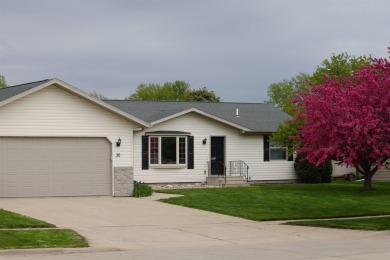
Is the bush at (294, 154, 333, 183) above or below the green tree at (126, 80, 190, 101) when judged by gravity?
below

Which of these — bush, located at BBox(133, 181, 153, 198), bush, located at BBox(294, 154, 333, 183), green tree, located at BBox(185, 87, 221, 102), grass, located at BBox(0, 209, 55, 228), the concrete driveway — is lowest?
the concrete driveway

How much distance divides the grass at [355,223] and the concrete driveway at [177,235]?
58 cm

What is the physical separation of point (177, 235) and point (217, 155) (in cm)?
1904

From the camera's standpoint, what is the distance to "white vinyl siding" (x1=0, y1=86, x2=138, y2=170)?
1060 inches

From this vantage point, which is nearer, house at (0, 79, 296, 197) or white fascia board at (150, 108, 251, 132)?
house at (0, 79, 296, 197)

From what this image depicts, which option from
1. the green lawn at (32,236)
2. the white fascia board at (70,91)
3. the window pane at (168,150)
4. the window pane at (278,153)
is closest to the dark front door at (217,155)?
the window pane at (168,150)

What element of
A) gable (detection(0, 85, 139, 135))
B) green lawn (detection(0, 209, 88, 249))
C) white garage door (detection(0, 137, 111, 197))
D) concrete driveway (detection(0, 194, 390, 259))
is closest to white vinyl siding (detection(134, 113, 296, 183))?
Result: white garage door (detection(0, 137, 111, 197))

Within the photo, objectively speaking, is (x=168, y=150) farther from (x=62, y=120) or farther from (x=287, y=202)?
(x=287, y=202)

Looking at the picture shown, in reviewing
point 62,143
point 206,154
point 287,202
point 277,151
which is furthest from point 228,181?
point 62,143

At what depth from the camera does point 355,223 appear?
2136 centimetres

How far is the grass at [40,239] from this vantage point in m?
15.5

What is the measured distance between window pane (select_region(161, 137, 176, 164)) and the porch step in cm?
211

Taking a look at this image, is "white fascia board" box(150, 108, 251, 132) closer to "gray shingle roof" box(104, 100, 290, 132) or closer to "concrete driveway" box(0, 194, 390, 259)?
"gray shingle roof" box(104, 100, 290, 132)

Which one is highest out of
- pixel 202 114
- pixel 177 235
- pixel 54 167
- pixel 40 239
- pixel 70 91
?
pixel 70 91
